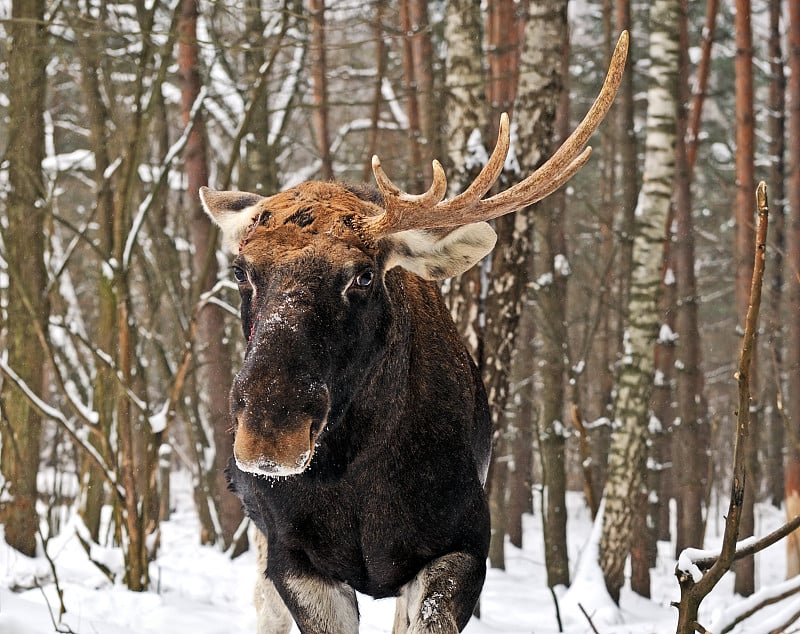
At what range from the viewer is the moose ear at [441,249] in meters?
4.03

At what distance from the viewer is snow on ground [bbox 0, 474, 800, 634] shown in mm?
5848

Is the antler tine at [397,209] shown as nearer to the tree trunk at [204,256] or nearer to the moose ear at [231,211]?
the moose ear at [231,211]

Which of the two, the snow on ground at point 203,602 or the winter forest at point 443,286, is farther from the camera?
the winter forest at point 443,286

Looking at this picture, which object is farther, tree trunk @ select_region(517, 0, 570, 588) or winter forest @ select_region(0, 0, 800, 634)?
tree trunk @ select_region(517, 0, 570, 588)

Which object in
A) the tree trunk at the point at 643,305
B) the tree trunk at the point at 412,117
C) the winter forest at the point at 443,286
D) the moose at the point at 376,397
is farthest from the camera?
the tree trunk at the point at 412,117

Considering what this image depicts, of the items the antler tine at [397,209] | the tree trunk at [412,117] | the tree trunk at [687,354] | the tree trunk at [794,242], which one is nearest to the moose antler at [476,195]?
the antler tine at [397,209]

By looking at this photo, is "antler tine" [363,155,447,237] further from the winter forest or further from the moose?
the winter forest

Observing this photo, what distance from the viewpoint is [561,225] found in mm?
15570

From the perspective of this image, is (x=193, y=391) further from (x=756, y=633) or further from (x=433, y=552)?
(x=756, y=633)

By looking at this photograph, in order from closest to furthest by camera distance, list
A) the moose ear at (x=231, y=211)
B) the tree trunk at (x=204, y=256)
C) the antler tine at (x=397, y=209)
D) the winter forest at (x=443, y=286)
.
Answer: the antler tine at (x=397, y=209) → the moose ear at (x=231, y=211) → the winter forest at (x=443, y=286) → the tree trunk at (x=204, y=256)

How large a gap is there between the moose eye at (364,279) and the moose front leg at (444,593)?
1.20 meters

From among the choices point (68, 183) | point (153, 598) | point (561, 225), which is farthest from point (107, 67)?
point (68, 183)

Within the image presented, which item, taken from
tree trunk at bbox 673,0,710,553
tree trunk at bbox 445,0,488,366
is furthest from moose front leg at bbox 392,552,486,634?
tree trunk at bbox 673,0,710,553

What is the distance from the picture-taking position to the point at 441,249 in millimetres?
4141
